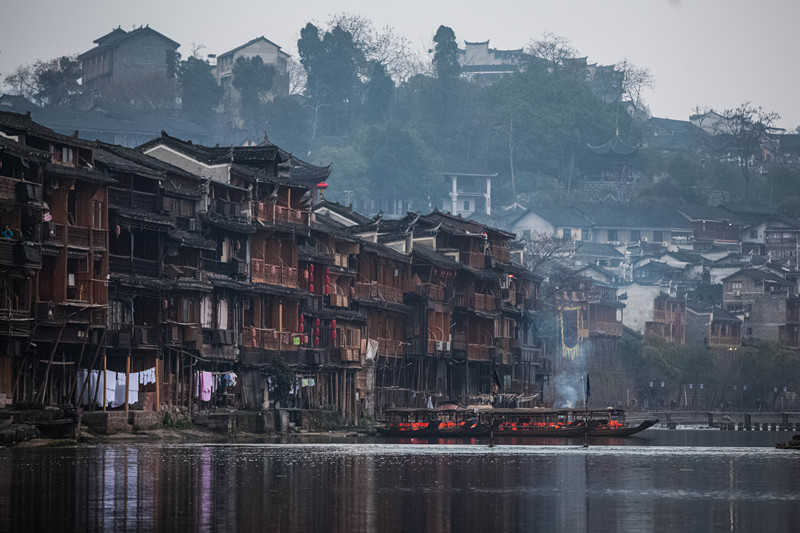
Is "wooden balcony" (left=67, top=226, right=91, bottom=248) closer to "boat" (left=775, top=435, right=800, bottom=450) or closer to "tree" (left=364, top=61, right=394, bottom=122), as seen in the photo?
"boat" (left=775, top=435, right=800, bottom=450)

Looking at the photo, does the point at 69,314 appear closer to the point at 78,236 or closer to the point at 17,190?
the point at 78,236

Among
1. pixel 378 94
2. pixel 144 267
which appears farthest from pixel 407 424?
pixel 378 94

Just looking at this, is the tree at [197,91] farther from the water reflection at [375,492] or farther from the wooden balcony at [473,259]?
the water reflection at [375,492]

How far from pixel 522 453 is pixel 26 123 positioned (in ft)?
85.2

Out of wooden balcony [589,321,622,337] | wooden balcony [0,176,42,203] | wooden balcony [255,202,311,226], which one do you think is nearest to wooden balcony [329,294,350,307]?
wooden balcony [255,202,311,226]

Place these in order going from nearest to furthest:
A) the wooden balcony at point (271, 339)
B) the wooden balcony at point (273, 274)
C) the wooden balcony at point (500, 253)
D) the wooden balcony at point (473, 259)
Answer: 1. the wooden balcony at point (271, 339)
2. the wooden balcony at point (273, 274)
3. the wooden balcony at point (473, 259)
4. the wooden balcony at point (500, 253)

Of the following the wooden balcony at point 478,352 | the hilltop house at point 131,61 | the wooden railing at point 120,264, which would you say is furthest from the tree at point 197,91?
the wooden railing at point 120,264

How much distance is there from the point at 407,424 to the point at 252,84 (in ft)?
319

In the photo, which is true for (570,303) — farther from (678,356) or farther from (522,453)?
(522,453)

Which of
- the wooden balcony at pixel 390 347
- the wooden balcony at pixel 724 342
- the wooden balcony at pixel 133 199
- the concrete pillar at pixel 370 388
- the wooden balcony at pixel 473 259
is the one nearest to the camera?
the wooden balcony at pixel 133 199

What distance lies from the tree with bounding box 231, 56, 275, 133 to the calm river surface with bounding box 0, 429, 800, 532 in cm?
11698

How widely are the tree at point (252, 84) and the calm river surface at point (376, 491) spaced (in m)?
117

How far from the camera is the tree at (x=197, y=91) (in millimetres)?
173000

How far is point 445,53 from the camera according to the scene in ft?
610
